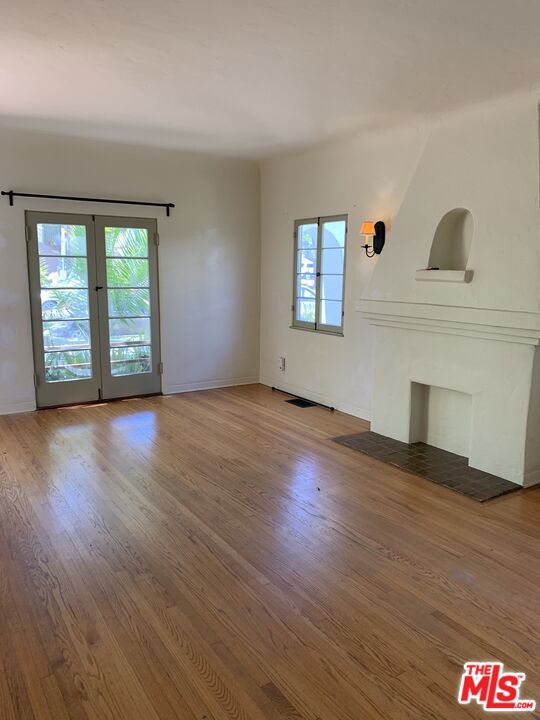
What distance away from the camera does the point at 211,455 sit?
4.26m

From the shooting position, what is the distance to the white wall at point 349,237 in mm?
4828

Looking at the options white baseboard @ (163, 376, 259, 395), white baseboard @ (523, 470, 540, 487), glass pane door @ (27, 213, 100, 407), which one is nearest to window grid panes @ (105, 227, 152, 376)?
glass pane door @ (27, 213, 100, 407)

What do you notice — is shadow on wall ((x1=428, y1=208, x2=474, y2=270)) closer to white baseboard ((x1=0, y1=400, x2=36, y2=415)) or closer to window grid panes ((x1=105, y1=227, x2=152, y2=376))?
window grid panes ((x1=105, y1=227, x2=152, y2=376))

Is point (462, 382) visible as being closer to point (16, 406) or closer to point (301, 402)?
point (301, 402)

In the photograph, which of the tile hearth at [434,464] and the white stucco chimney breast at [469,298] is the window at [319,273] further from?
the tile hearth at [434,464]

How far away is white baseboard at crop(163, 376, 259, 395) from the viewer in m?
6.27

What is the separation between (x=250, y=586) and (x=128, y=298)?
3991 millimetres

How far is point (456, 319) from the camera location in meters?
3.90

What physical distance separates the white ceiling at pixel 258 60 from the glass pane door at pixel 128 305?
4.24 ft

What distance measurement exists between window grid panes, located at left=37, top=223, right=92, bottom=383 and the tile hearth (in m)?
2.88

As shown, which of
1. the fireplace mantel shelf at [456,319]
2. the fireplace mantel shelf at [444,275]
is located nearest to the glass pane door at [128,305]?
the fireplace mantel shelf at [456,319]

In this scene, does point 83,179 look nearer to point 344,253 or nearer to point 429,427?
point 344,253

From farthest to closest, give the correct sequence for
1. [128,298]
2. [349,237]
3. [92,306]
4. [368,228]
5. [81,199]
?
[128,298]
[92,306]
[81,199]
[349,237]
[368,228]

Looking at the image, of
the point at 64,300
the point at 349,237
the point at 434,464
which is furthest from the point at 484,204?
the point at 64,300
